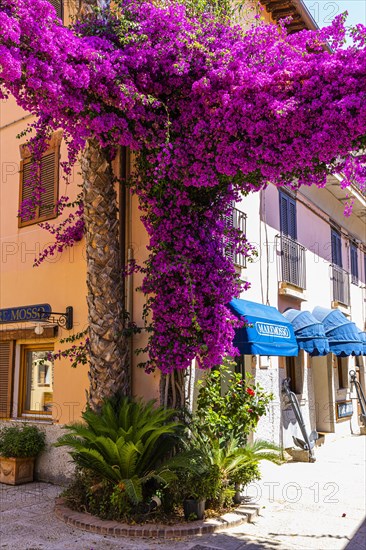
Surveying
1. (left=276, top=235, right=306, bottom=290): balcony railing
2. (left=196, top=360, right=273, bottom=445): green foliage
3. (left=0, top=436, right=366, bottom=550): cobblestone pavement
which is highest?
(left=276, top=235, right=306, bottom=290): balcony railing

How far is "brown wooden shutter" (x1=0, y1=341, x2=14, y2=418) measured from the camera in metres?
11.0

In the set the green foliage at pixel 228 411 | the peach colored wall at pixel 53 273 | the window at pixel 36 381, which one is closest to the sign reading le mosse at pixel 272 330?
the green foliage at pixel 228 411

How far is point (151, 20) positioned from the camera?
7.77 m

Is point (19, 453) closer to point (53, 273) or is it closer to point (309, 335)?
point (53, 273)

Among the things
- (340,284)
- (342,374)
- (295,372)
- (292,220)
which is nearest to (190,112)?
(292,220)

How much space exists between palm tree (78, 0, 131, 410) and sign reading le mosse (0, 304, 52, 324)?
1.86 metres

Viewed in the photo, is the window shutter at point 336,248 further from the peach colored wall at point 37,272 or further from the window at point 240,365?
the peach colored wall at point 37,272

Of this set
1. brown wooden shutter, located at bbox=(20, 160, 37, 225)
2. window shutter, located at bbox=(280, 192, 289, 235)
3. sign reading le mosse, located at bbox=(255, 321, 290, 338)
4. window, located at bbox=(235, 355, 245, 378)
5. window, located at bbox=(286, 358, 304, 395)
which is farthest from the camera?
window, located at bbox=(286, 358, 304, 395)

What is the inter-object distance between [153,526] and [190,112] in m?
5.60

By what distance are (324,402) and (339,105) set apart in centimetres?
1115

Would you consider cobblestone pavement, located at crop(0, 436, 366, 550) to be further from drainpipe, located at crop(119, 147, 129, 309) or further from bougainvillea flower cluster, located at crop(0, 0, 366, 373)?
drainpipe, located at crop(119, 147, 129, 309)

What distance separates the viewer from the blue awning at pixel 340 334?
1337 cm

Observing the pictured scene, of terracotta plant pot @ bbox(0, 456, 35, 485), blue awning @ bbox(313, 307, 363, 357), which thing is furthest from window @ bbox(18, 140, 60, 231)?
blue awning @ bbox(313, 307, 363, 357)

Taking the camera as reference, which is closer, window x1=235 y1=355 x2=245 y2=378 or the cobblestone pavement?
the cobblestone pavement
